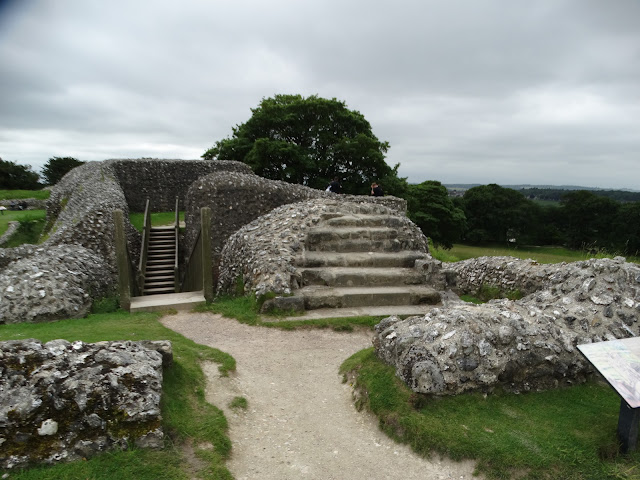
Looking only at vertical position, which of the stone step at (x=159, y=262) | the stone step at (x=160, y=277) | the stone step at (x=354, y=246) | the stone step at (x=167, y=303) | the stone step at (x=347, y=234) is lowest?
the stone step at (x=160, y=277)

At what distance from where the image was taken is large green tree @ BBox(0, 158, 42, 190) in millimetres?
44406

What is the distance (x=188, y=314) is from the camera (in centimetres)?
782

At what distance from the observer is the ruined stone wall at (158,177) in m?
22.5

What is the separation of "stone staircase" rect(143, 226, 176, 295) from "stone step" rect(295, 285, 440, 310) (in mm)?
7860

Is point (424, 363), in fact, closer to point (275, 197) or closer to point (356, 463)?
point (356, 463)

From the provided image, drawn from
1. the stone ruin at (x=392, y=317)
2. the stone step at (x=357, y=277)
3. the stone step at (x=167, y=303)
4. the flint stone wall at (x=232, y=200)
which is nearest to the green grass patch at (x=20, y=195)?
the stone ruin at (x=392, y=317)

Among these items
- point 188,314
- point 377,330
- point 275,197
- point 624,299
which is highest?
point 275,197

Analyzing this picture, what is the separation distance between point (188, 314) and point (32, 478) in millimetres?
5192

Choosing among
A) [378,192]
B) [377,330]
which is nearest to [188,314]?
[377,330]

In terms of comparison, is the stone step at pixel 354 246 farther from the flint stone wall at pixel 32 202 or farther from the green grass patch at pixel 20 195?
the green grass patch at pixel 20 195

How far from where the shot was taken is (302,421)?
402cm

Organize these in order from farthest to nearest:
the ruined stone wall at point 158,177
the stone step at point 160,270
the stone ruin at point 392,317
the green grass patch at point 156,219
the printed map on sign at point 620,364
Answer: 1. the ruined stone wall at point 158,177
2. the green grass patch at point 156,219
3. the stone step at point 160,270
4. the stone ruin at point 392,317
5. the printed map on sign at point 620,364

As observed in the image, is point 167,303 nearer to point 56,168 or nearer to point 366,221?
point 366,221

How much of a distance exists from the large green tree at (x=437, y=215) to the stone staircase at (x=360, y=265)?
2650 cm
